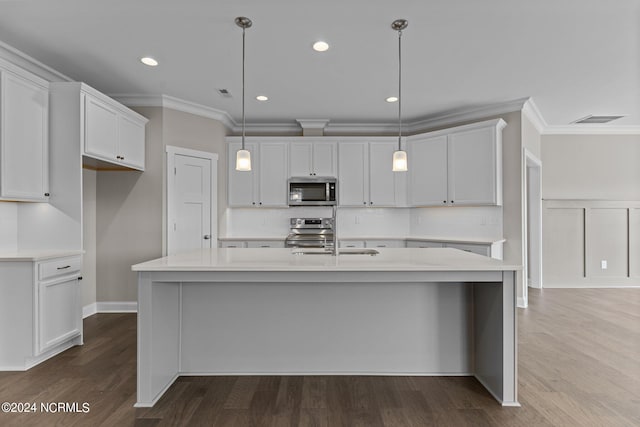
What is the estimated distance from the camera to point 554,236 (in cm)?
545

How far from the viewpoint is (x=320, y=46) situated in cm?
293

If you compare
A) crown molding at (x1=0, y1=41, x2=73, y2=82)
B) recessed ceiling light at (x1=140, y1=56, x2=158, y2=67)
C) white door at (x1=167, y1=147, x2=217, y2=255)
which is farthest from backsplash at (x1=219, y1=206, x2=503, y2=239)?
crown molding at (x1=0, y1=41, x2=73, y2=82)

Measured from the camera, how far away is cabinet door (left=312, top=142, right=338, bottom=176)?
5.12 metres

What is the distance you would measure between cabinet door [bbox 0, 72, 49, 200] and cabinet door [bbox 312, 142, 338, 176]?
10.3 feet

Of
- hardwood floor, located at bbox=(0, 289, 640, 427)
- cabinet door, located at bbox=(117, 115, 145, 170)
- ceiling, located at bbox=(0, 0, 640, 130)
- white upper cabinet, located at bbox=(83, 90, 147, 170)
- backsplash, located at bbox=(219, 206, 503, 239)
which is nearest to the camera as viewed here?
hardwood floor, located at bbox=(0, 289, 640, 427)

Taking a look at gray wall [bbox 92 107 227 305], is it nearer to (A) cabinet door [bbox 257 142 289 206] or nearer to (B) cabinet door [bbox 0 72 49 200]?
(B) cabinet door [bbox 0 72 49 200]

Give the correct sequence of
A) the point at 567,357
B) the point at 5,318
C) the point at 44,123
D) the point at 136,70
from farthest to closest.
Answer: the point at 136,70
the point at 44,123
the point at 567,357
the point at 5,318

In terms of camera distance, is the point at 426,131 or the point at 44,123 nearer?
the point at 44,123

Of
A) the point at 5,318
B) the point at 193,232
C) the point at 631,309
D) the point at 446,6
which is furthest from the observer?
the point at 193,232

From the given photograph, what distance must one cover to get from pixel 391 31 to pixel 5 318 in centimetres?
366

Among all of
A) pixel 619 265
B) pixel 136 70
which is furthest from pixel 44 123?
pixel 619 265

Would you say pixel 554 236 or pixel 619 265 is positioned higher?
pixel 554 236

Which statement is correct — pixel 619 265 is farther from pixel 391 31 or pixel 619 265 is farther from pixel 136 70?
pixel 136 70

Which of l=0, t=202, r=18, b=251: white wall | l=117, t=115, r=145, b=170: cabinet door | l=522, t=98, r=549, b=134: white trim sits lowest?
l=0, t=202, r=18, b=251: white wall
